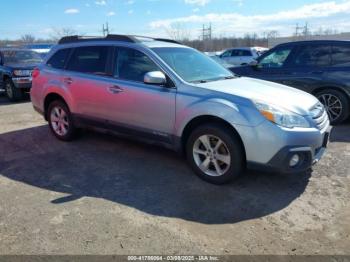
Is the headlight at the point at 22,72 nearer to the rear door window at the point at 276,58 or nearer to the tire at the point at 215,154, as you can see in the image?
the rear door window at the point at 276,58

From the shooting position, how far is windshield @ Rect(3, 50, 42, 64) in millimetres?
11859

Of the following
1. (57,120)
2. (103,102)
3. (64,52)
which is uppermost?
(64,52)

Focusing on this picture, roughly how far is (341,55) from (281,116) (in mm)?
4079

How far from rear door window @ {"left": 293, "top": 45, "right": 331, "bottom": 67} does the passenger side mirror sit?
163 inches

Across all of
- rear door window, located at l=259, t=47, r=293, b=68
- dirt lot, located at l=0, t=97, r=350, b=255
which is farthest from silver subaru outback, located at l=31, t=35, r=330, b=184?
rear door window, located at l=259, t=47, r=293, b=68

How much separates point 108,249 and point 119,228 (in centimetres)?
34

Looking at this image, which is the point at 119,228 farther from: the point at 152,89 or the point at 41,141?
the point at 41,141

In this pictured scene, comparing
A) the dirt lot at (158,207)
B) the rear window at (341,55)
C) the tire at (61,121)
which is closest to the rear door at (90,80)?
the tire at (61,121)

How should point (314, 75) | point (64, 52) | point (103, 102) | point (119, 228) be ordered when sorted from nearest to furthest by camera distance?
point (119, 228)
point (103, 102)
point (64, 52)
point (314, 75)

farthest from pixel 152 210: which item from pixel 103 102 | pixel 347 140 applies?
pixel 347 140

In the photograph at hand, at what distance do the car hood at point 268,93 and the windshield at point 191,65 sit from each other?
0.25 metres

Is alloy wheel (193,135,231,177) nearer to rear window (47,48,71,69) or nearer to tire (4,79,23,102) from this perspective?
rear window (47,48,71,69)

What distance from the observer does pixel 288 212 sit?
358cm

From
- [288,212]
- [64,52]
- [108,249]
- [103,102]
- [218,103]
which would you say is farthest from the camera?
[64,52]
